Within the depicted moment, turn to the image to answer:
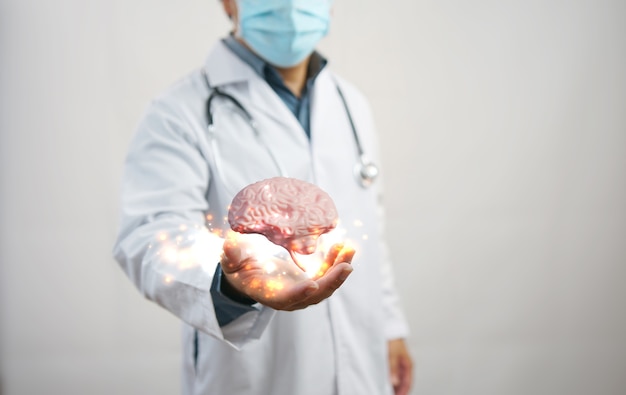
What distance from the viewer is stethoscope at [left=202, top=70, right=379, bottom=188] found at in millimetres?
1044

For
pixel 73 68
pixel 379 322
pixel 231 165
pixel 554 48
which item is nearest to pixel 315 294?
pixel 231 165

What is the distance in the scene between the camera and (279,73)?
118cm

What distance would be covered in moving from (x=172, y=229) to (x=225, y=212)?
0.11 metres

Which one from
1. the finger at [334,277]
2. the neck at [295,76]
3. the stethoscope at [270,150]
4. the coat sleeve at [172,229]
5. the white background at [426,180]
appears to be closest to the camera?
the finger at [334,277]

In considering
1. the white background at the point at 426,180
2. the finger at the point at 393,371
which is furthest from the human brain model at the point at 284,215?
the white background at the point at 426,180

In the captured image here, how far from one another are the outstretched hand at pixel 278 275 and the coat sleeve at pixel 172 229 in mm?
118

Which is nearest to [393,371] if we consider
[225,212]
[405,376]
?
[405,376]

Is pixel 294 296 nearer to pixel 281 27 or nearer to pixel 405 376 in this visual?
pixel 281 27

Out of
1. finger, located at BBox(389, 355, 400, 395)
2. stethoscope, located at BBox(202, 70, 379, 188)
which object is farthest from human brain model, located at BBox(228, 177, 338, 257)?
finger, located at BBox(389, 355, 400, 395)

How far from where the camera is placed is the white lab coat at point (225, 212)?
975 millimetres

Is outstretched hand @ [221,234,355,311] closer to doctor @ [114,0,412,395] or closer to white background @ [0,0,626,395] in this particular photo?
doctor @ [114,0,412,395]

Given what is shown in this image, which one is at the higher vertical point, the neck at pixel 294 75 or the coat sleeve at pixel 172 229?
the neck at pixel 294 75

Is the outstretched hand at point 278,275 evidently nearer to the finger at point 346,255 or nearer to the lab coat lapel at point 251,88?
the finger at point 346,255

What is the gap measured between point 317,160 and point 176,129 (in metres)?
0.22
